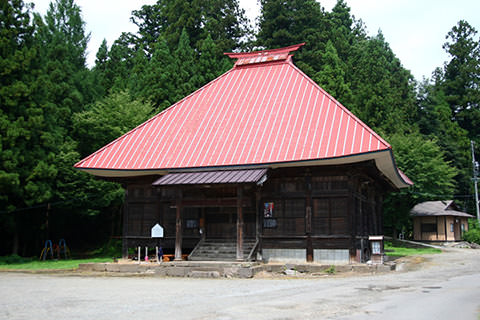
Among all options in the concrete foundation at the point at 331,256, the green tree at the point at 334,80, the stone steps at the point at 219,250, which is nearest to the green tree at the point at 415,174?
the green tree at the point at 334,80

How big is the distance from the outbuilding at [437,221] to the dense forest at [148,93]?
1.24m

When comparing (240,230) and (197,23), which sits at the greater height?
(197,23)

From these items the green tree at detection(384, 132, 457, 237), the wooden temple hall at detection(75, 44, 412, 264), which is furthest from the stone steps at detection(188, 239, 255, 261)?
the green tree at detection(384, 132, 457, 237)

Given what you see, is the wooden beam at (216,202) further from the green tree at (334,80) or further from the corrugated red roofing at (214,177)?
the green tree at (334,80)

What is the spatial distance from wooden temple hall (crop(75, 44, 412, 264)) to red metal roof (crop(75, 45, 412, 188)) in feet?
0.17

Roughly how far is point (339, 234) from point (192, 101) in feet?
32.1

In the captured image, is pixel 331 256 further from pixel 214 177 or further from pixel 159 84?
pixel 159 84

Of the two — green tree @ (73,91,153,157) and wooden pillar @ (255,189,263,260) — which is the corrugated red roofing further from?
green tree @ (73,91,153,157)

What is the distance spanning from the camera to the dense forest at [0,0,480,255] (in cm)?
2375

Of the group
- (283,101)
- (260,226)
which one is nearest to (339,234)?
(260,226)

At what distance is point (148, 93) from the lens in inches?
1446

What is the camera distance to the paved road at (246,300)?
7508 millimetres

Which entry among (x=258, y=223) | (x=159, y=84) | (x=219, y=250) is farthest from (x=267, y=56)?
(x=159, y=84)

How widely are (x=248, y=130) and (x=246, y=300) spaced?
1071 cm
